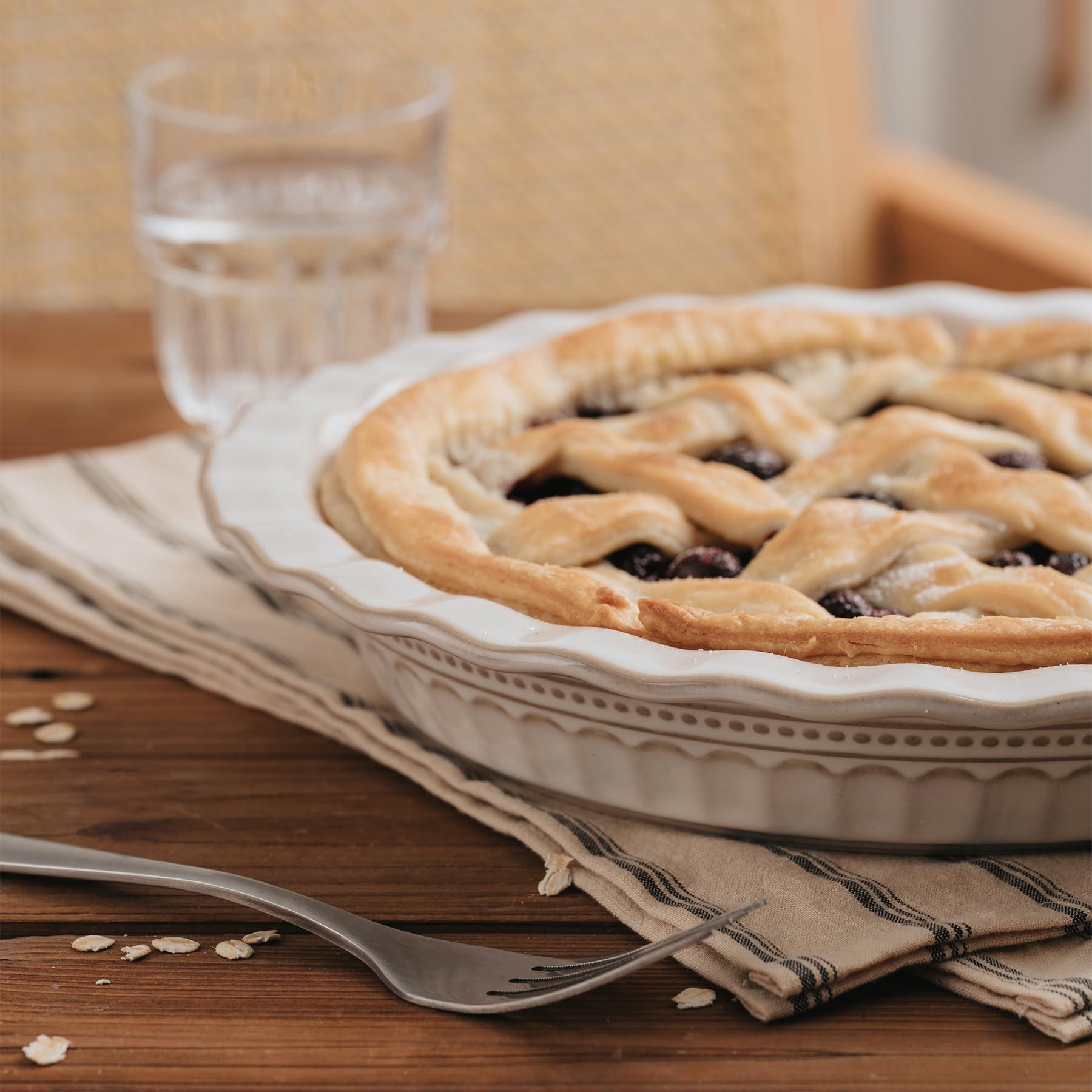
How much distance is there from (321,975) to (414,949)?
0.17 feet

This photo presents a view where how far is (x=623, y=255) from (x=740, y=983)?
220 cm

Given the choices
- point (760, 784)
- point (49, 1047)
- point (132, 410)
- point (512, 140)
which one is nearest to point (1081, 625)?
point (760, 784)

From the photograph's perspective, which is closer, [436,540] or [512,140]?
[436,540]

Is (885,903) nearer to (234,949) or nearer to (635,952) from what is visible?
(635,952)

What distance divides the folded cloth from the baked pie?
13 centimetres

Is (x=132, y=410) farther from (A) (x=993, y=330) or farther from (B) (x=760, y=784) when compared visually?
(B) (x=760, y=784)

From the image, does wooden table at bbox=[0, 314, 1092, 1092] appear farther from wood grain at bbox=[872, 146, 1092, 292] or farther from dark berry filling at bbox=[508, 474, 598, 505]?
wood grain at bbox=[872, 146, 1092, 292]

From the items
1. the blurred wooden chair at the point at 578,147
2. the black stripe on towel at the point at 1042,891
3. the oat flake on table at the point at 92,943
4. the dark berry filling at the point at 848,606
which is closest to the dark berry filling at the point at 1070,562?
the dark berry filling at the point at 848,606

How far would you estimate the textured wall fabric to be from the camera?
99.6 inches

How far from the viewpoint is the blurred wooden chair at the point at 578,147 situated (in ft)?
8.29

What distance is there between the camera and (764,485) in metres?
1.15

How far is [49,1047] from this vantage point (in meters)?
0.76

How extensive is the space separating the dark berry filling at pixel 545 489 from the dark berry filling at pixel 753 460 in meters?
0.11

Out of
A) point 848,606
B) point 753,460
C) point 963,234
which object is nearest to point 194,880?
point 848,606
